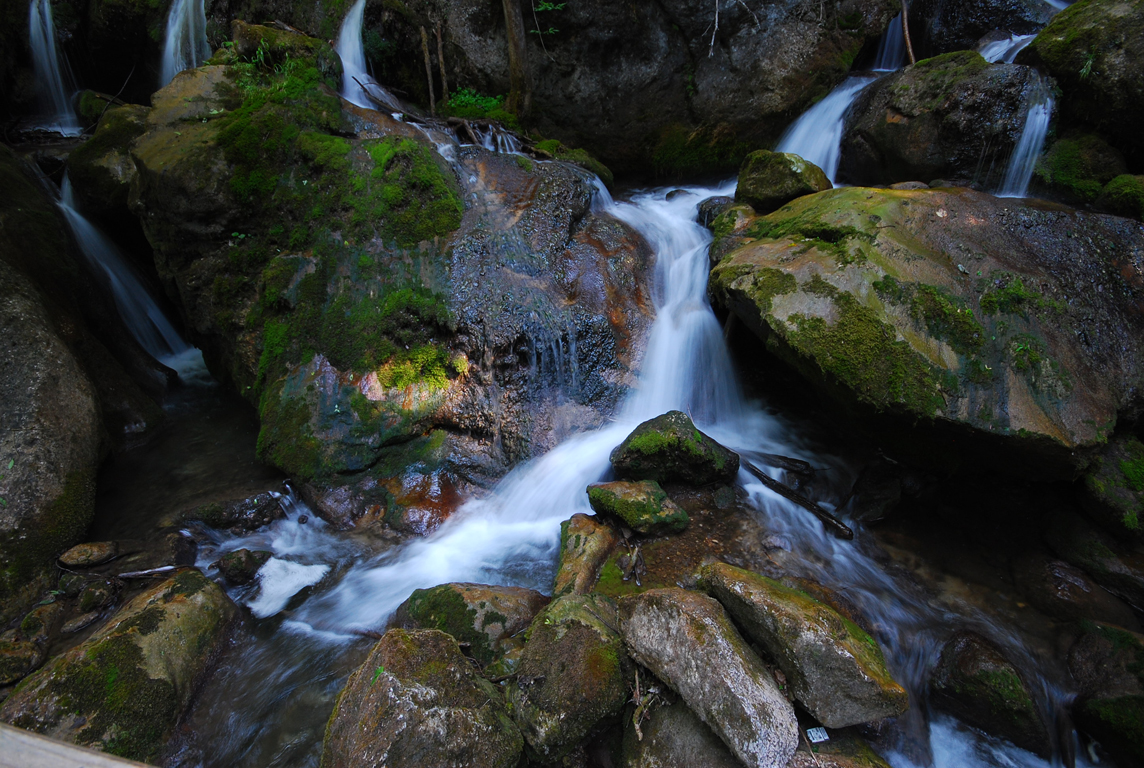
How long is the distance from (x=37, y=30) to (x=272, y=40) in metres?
8.84

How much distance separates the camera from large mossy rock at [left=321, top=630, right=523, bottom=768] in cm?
237

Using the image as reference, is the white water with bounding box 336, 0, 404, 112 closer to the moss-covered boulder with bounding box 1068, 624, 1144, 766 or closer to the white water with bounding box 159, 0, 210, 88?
the white water with bounding box 159, 0, 210, 88

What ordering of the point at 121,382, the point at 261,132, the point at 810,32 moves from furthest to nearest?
the point at 810,32 < the point at 121,382 < the point at 261,132

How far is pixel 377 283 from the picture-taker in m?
5.89

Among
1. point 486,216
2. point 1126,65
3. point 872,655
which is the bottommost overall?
point 872,655

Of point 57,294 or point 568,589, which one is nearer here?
point 568,589

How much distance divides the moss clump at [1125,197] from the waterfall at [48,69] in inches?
669

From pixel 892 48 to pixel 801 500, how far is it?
894 cm

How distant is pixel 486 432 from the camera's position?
5.48m

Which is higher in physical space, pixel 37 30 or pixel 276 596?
pixel 37 30

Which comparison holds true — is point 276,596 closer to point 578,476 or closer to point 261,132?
point 578,476

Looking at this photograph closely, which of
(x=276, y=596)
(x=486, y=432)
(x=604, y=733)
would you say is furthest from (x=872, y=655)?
(x=276, y=596)

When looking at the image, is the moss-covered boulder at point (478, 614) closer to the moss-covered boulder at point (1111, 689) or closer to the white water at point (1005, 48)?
the moss-covered boulder at point (1111, 689)

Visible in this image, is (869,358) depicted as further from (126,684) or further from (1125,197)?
(126,684)
